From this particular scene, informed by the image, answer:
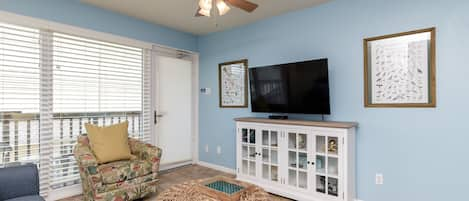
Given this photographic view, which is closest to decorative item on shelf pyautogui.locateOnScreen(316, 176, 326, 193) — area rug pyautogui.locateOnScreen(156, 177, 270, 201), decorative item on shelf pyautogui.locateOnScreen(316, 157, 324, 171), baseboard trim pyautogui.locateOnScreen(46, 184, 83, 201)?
decorative item on shelf pyautogui.locateOnScreen(316, 157, 324, 171)

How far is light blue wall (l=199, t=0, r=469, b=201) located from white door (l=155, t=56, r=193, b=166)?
1.64 m

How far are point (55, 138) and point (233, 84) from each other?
→ 251cm

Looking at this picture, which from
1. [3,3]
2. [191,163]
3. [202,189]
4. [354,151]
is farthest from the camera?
[191,163]

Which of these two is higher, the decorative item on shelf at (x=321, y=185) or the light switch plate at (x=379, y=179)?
the light switch plate at (x=379, y=179)

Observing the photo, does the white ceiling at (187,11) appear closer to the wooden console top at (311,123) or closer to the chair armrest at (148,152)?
the wooden console top at (311,123)

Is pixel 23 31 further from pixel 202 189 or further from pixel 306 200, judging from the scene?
pixel 306 200

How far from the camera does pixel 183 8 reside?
3170 millimetres

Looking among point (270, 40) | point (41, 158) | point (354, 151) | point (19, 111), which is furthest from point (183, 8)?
point (354, 151)

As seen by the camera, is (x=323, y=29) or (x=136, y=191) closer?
(x=136, y=191)

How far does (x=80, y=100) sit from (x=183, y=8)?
70.7 inches

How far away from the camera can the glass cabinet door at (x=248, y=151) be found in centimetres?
326

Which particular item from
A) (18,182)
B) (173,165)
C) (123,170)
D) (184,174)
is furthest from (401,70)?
(173,165)

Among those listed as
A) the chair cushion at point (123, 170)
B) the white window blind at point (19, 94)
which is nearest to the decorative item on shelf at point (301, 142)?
the chair cushion at point (123, 170)

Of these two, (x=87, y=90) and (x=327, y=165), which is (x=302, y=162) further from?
(x=87, y=90)
